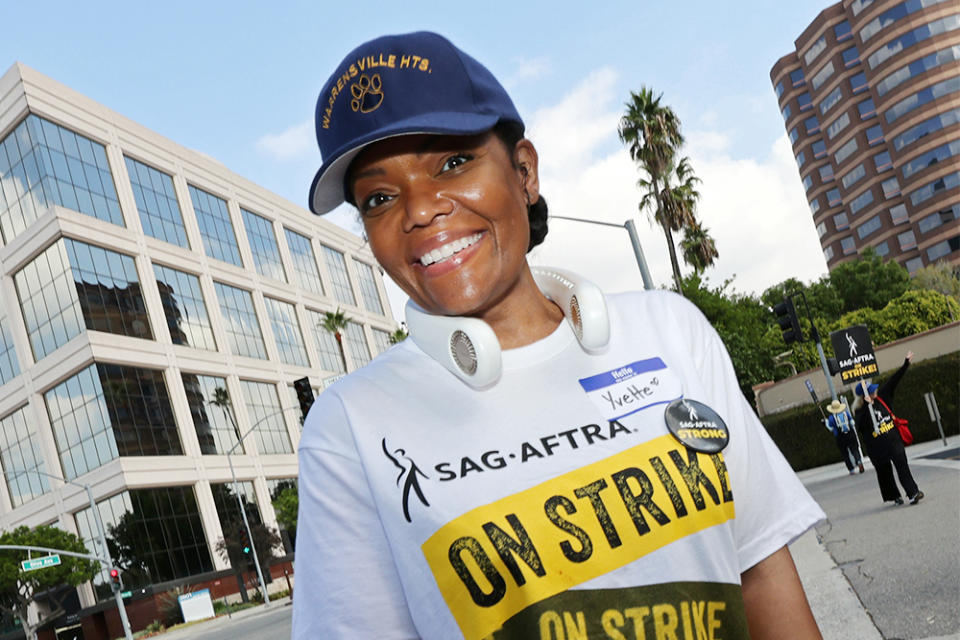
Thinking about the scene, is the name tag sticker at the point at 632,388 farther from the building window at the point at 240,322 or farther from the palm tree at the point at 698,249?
the building window at the point at 240,322

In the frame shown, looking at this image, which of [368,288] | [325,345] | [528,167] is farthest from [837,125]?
[528,167]

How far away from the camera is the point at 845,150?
8962 centimetres

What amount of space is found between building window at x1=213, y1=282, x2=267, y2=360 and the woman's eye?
173ft

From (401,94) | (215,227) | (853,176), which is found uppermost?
(215,227)

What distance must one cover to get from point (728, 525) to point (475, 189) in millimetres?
824

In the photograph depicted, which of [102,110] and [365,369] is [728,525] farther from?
[102,110]

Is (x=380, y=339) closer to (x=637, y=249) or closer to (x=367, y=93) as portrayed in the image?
(x=637, y=249)

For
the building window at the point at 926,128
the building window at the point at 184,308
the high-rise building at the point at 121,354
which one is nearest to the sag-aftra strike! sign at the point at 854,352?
the high-rise building at the point at 121,354

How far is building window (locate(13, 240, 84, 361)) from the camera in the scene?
138 ft

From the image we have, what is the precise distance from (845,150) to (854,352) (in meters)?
77.7

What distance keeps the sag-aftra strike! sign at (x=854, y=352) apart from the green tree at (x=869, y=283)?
57.1 meters

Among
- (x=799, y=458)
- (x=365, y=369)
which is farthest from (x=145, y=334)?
(x=365, y=369)

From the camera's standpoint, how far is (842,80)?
8719 centimetres

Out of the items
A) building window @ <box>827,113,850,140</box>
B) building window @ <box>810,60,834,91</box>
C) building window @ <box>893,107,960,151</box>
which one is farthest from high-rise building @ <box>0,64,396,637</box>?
building window @ <box>810,60,834,91</box>
